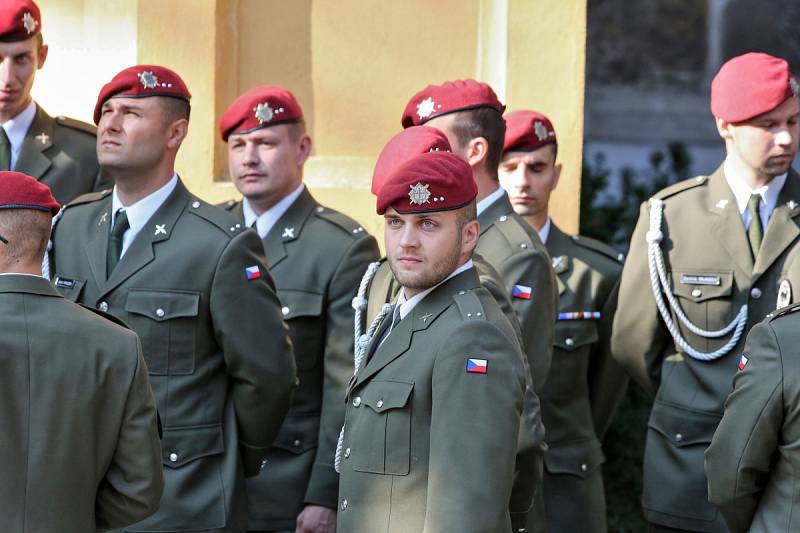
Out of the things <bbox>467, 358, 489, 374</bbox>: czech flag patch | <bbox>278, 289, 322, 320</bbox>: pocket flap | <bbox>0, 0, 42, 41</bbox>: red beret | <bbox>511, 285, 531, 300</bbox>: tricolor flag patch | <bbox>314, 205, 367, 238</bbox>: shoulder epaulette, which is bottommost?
<bbox>467, 358, 489, 374</bbox>: czech flag patch

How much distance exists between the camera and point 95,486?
384 centimetres

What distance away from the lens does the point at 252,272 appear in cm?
483

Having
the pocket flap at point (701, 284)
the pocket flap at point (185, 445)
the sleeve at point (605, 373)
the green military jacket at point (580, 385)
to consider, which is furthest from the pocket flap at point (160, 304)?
the sleeve at point (605, 373)

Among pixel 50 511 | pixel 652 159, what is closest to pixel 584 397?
pixel 50 511

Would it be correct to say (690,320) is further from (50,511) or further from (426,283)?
(50,511)

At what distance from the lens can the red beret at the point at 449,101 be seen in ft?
16.2

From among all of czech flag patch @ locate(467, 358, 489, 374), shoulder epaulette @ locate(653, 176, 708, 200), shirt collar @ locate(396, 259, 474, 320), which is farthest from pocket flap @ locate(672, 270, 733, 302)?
czech flag patch @ locate(467, 358, 489, 374)

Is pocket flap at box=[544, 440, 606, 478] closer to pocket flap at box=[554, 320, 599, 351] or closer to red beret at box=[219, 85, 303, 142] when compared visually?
pocket flap at box=[554, 320, 599, 351]

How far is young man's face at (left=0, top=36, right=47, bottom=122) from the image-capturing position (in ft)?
18.8

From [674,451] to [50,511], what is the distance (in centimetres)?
237

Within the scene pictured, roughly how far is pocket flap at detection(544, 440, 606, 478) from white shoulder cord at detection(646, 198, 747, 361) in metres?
0.71

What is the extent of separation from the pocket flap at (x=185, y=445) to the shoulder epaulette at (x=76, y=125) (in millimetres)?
1718

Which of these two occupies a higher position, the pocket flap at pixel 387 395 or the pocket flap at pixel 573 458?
the pocket flap at pixel 387 395

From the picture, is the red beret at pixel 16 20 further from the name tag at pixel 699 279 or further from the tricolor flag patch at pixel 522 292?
the name tag at pixel 699 279
